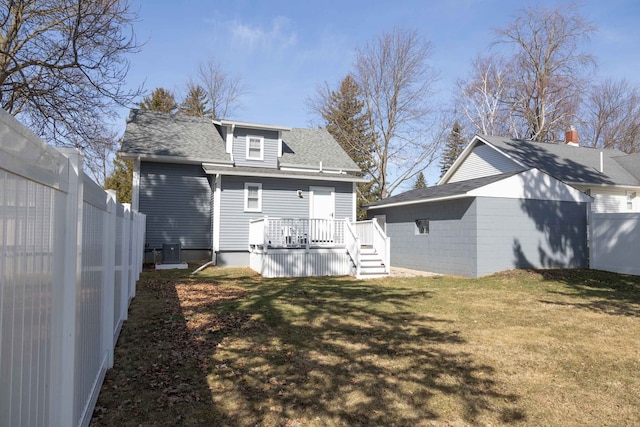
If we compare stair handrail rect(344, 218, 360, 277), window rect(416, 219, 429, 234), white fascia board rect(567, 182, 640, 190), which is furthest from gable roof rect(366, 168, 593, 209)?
white fascia board rect(567, 182, 640, 190)

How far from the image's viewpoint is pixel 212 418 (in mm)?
3410

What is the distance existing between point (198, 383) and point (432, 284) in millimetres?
8612

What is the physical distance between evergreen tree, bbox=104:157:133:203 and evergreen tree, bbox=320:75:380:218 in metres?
14.6

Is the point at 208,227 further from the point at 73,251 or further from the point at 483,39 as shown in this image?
the point at 483,39

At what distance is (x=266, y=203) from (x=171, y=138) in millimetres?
5263

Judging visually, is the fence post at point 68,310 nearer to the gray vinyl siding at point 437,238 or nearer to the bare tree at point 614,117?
the gray vinyl siding at point 437,238

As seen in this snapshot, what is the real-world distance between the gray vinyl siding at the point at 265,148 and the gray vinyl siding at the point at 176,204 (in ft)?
5.63

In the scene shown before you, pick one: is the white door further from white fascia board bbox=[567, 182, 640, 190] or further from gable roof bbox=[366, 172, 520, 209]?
white fascia board bbox=[567, 182, 640, 190]

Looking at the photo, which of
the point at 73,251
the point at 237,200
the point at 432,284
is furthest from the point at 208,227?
the point at 73,251

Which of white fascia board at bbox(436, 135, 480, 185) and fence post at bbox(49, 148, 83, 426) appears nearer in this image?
fence post at bbox(49, 148, 83, 426)

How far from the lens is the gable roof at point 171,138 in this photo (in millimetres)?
16453

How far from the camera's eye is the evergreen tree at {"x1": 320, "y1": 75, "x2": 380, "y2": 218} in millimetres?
30017

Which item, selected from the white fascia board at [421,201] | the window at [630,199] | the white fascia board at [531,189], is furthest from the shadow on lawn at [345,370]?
the window at [630,199]

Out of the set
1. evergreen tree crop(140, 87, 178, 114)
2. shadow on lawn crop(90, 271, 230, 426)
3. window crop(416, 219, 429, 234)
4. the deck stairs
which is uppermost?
evergreen tree crop(140, 87, 178, 114)
